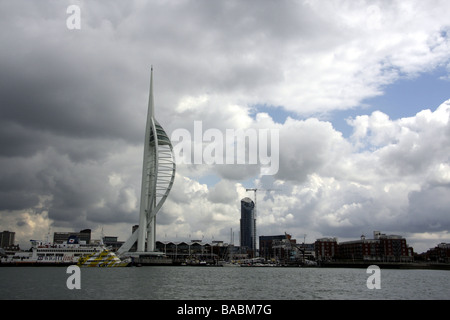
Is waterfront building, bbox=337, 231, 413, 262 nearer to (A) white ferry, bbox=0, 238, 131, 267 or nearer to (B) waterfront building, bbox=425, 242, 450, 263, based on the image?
(B) waterfront building, bbox=425, 242, 450, 263

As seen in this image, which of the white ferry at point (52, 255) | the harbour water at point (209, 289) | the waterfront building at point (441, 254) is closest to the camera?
the harbour water at point (209, 289)

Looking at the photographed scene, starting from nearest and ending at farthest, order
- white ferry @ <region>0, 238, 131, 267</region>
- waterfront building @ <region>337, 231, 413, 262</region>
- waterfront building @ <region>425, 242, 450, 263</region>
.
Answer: white ferry @ <region>0, 238, 131, 267</region>, waterfront building @ <region>337, 231, 413, 262</region>, waterfront building @ <region>425, 242, 450, 263</region>

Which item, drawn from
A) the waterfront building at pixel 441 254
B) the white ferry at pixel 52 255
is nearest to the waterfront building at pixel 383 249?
the waterfront building at pixel 441 254

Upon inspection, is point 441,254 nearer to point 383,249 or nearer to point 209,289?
point 383,249

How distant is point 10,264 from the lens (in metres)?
124

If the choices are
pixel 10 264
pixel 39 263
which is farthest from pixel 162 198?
pixel 10 264

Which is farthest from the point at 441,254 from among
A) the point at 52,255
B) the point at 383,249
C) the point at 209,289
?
the point at 209,289

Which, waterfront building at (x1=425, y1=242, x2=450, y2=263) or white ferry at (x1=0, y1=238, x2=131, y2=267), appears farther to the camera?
waterfront building at (x1=425, y1=242, x2=450, y2=263)

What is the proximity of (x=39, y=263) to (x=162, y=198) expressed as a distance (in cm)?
4406

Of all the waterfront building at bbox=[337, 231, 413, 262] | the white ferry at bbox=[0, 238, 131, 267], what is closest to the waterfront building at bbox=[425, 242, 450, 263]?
the waterfront building at bbox=[337, 231, 413, 262]

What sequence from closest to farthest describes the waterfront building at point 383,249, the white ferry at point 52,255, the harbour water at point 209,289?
the harbour water at point 209,289, the white ferry at point 52,255, the waterfront building at point 383,249

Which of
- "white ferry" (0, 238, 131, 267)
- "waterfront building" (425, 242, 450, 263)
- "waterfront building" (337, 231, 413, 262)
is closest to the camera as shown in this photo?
"white ferry" (0, 238, 131, 267)

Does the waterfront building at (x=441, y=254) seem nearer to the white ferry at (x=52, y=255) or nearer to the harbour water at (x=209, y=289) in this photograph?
the harbour water at (x=209, y=289)
